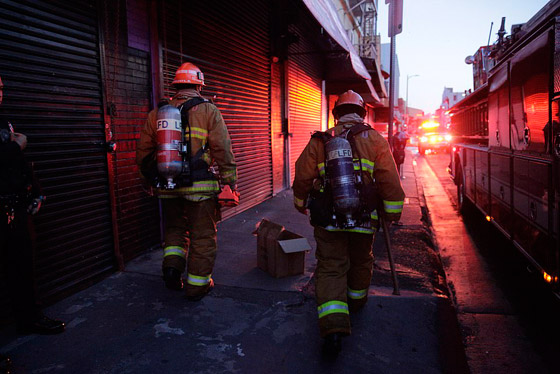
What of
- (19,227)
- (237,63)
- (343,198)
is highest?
(237,63)

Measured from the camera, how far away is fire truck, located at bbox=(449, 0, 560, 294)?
3373 millimetres

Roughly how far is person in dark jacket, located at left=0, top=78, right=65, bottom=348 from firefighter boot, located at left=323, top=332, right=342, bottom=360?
2.00m

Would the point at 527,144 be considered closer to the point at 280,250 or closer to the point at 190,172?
the point at 280,250

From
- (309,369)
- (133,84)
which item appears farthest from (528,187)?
(133,84)

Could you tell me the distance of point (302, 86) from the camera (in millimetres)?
11641

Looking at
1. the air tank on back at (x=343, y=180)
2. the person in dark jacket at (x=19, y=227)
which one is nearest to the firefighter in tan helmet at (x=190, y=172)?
the person in dark jacket at (x=19, y=227)

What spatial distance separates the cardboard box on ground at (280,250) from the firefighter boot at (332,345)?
128 centimetres

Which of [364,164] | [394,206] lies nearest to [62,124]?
[364,164]

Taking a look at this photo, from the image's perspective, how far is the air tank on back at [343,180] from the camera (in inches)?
113

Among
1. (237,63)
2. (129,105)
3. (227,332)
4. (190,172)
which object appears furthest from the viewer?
(237,63)

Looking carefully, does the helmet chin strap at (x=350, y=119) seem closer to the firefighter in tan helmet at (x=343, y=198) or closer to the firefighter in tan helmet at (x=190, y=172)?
the firefighter in tan helmet at (x=343, y=198)

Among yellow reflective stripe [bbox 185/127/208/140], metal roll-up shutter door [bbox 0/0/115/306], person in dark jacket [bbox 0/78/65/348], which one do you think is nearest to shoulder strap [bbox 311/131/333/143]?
yellow reflective stripe [bbox 185/127/208/140]

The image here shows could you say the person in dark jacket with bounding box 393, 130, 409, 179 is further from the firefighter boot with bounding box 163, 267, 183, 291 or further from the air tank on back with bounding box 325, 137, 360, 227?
the air tank on back with bounding box 325, 137, 360, 227

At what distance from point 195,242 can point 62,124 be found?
5.25 ft
